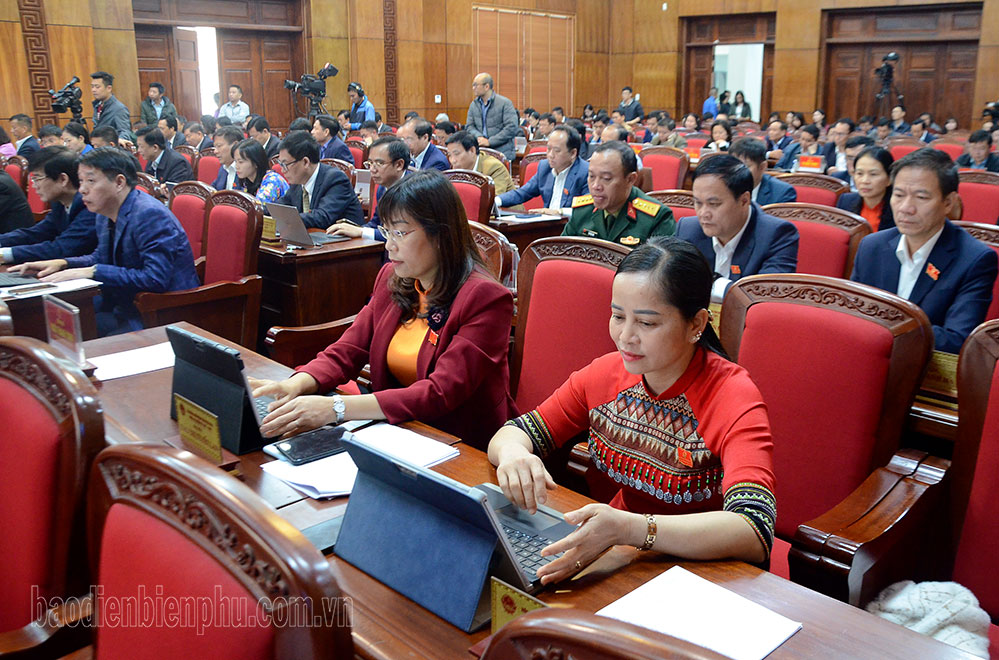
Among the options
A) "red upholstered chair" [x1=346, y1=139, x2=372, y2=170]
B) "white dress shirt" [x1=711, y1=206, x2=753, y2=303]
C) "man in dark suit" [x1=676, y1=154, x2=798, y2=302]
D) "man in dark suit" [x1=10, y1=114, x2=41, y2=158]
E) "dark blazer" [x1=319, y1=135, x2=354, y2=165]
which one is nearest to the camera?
"man in dark suit" [x1=676, y1=154, x2=798, y2=302]

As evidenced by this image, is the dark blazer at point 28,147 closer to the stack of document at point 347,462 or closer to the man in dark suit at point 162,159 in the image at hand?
the man in dark suit at point 162,159

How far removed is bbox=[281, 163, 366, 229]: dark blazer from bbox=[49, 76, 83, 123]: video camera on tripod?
5.12m

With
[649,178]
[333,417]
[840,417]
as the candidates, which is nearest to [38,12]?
[649,178]

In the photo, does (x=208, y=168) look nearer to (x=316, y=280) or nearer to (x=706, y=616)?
(x=316, y=280)

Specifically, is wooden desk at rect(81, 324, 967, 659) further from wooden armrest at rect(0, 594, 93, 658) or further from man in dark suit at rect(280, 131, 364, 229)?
man in dark suit at rect(280, 131, 364, 229)

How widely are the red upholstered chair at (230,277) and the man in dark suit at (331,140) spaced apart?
3.22 m

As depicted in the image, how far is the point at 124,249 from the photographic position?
327 centimetres

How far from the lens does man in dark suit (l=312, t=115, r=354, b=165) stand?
6.83m

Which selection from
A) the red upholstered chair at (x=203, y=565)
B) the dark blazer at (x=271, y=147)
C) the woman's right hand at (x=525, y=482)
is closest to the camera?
the red upholstered chair at (x=203, y=565)

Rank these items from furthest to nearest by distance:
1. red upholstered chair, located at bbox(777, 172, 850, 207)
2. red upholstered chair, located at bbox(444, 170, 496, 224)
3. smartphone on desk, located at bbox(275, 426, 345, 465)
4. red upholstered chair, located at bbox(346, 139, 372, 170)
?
1. red upholstered chair, located at bbox(346, 139, 372, 170)
2. red upholstered chair, located at bbox(444, 170, 496, 224)
3. red upholstered chair, located at bbox(777, 172, 850, 207)
4. smartphone on desk, located at bbox(275, 426, 345, 465)

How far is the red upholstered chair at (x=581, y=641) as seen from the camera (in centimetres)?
56

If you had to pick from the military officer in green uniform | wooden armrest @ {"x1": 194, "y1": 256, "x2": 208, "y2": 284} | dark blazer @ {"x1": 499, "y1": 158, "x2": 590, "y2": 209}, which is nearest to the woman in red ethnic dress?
the military officer in green uniform

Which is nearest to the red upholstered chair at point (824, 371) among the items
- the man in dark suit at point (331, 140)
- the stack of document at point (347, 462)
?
the stack of document at point (347, 462)

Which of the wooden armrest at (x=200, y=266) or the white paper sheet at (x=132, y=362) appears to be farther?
the wooden armrest at (x=200, y=266)
